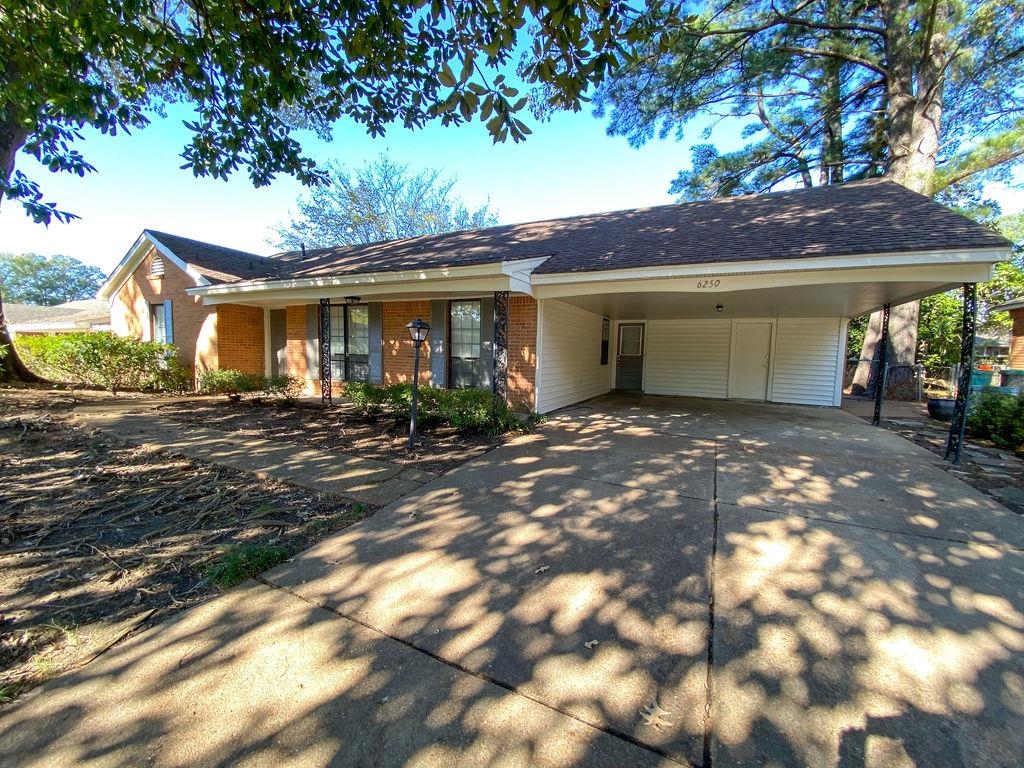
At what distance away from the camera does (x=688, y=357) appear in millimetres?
11641

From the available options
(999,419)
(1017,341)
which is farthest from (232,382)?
(1017,341)

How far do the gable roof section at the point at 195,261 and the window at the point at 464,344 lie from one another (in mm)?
6733

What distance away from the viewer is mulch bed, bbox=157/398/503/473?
548 cm

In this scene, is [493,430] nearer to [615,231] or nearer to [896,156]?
[615,231]

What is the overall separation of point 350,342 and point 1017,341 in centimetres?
2291

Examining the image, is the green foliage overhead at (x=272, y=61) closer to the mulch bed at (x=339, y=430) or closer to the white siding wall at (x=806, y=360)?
the mulch bed at (x=339, y=430)

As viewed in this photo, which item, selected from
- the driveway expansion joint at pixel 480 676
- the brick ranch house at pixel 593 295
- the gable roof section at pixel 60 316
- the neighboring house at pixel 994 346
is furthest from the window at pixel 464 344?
the neighboring house at pixel 994 346

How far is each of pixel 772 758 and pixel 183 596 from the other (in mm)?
3044

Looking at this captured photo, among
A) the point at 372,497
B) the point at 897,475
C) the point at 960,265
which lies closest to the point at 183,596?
A: the point at 372,497

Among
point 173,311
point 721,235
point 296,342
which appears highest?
point 721,235

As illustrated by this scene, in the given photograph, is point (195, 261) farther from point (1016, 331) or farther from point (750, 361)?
point (1016, 331)

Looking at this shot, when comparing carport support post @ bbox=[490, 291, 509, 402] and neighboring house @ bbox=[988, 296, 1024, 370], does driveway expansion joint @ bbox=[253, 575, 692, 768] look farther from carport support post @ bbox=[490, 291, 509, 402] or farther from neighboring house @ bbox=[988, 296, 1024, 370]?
neighboring house @ bbox=[988, 296, 1024, 370]

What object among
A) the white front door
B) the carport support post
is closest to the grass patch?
the carport support post

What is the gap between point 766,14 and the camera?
41.0ft
